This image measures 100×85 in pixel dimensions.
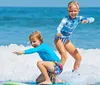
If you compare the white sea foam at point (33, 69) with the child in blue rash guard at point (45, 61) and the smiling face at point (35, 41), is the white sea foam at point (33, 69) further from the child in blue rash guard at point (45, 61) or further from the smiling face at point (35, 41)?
the smiling face at point (35, 41)

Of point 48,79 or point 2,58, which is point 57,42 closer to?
point 48,79

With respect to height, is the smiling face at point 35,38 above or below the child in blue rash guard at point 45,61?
above

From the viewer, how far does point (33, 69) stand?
357 inches

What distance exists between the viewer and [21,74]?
8.75 m

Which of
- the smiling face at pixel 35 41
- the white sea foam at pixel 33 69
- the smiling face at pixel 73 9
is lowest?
the white sea foam at pixel 33 69

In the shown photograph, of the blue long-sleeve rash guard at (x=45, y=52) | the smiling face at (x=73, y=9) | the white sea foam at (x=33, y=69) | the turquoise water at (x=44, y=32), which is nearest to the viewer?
the blue long-sleeve rash guard at (x=45, y=52)

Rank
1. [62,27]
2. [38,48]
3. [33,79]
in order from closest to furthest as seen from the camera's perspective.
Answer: [38,48], [62,27], [33,79]

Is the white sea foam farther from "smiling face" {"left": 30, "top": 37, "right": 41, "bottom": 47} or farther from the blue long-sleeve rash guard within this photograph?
"smiling face" {"left": 30, "top": 37, "right": 41, "bottom": 47}

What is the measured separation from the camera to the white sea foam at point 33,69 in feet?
26.7

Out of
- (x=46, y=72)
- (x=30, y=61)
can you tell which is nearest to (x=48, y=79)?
(x=46, y=72)

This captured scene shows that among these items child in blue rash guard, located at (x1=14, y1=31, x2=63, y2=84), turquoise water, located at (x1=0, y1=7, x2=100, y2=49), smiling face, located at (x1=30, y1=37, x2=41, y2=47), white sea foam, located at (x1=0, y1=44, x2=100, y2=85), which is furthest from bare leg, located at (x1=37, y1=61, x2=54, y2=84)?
turquoise water, located at (x1=0, y1=7, x2=100, y2=49)

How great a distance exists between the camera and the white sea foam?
813 cm

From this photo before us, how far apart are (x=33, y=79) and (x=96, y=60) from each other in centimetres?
207

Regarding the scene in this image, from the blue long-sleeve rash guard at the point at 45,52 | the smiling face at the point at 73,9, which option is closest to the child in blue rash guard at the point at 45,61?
the blue long-sleeve rash guard at the point at 45,52
